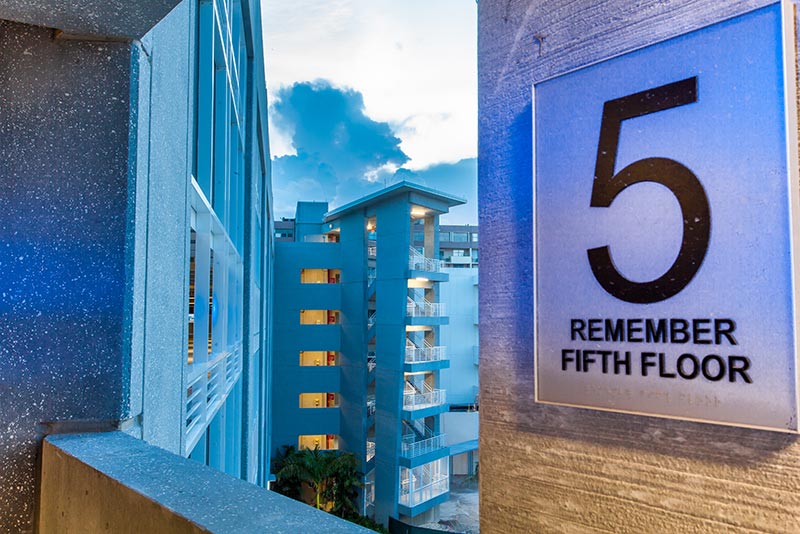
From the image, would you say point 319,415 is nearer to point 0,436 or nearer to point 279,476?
point 279,476

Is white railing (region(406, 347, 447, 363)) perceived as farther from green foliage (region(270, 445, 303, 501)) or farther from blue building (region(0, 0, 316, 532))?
blue building (region(0, 0, 316, 532))

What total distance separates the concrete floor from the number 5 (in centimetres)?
1770

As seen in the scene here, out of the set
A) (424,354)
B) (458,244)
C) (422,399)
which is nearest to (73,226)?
(424,354)

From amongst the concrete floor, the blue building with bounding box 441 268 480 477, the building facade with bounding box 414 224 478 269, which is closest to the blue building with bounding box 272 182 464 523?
the concrete floor

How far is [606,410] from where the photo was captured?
2.18 meters

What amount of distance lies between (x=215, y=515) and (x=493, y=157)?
2.29 m

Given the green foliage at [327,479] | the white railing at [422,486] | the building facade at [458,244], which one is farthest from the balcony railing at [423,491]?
the building facade at [458,244]

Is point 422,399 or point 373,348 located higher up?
point 373,348

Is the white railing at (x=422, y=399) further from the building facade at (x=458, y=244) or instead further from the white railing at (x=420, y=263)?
the building facade at (x=458, y=244)

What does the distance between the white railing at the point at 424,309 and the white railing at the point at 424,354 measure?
4.16 feet

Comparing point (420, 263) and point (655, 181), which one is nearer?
point (655, 181)

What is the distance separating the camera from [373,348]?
21797 millimetres

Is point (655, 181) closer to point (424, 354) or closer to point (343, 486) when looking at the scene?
point (424, 354)

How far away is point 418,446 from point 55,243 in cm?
1800
